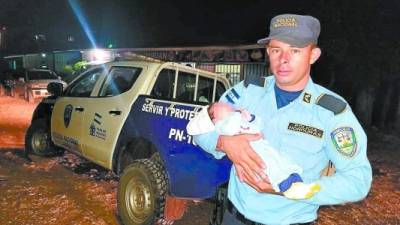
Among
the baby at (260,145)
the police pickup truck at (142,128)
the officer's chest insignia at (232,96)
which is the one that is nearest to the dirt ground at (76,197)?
the police pickup truck at (142,128)

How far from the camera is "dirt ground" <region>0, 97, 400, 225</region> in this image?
4.90m

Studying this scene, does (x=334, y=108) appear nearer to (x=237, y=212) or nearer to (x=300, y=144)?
(x=300, y=144)

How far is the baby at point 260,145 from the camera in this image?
5.21 feet

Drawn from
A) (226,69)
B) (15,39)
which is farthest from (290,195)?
(15,39)

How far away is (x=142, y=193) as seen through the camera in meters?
4.26

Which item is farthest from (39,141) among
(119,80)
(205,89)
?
(205,89)

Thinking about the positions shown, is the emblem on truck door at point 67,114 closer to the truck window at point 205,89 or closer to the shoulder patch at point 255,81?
the truck window at point 205,89

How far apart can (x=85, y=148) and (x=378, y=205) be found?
430 centimetres

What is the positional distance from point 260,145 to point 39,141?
649cm

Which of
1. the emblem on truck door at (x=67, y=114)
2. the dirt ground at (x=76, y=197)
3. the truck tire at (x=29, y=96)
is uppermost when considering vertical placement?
the emblem on truck door at (x=67, y=114)

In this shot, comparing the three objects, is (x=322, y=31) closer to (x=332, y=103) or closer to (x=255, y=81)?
(x=255, y=81)

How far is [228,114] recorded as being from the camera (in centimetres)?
177

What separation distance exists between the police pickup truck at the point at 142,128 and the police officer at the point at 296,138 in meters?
1.39

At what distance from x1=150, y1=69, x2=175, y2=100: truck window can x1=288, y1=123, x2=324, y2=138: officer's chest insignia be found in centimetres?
327
